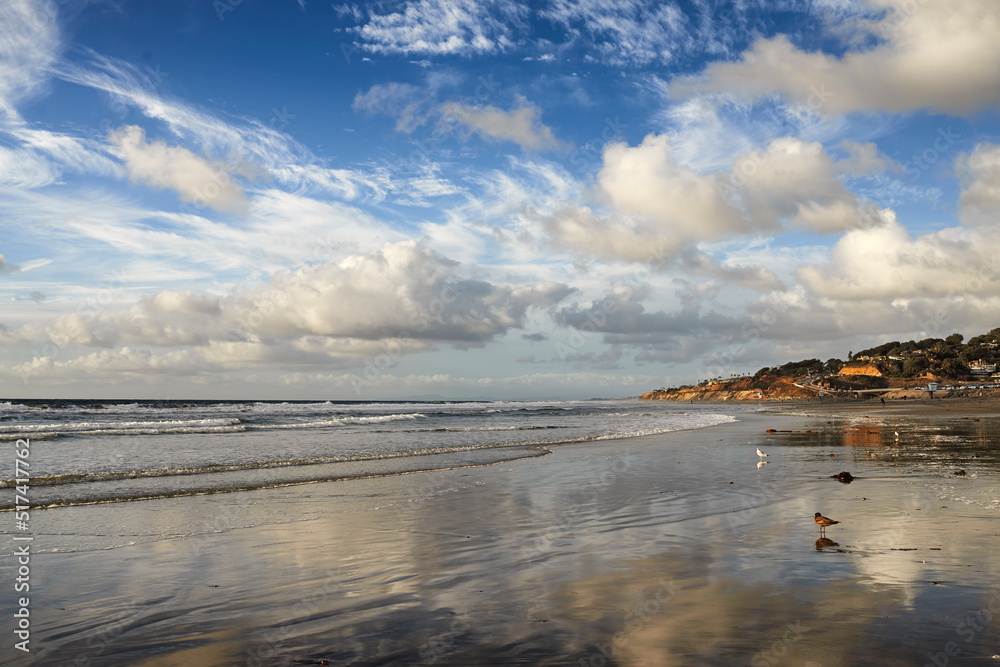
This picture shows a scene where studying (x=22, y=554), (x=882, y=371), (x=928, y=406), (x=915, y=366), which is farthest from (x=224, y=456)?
(x=882, y=371)

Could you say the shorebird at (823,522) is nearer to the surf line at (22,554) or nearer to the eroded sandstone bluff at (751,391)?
the surf line at (22,554)

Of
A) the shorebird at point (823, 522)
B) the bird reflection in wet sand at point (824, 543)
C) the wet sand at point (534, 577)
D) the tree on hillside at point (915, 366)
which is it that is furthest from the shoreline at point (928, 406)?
the bird reflection in wet sand at point (824, 543)

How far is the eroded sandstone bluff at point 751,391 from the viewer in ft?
366

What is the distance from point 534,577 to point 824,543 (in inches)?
175

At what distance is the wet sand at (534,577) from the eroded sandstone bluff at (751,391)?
4172 inches

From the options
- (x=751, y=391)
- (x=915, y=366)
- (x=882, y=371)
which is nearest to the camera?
(x=915, y=366)

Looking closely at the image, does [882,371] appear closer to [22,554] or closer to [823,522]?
[823,522]

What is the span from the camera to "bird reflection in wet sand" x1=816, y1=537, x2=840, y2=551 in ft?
26.4

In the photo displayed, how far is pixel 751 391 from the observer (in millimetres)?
121312

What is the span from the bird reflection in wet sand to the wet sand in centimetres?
6

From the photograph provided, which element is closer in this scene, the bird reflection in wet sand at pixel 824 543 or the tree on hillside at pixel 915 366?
the bird reflection in wet sand at pixel 824 543

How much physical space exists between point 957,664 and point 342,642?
531 centimetres

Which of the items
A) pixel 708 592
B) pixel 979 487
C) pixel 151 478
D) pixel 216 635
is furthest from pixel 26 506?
pixel 979 487

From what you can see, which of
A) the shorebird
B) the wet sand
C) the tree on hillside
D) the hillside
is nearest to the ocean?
the wet sand
